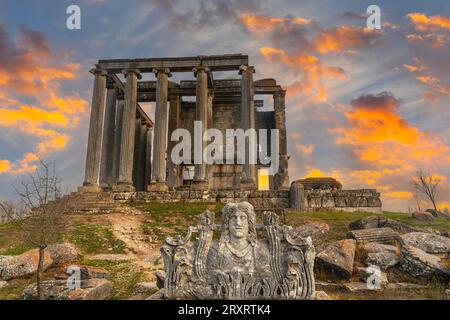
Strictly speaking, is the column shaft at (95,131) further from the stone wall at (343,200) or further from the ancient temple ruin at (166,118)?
the stone wall at (343,200)

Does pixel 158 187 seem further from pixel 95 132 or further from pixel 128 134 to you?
pixel 95 132

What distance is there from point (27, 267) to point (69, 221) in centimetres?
734

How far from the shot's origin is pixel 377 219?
14.8 meters

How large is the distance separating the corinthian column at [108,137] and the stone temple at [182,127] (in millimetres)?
78

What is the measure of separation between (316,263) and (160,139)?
57.3ft

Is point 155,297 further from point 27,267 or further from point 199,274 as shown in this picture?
point 27,267

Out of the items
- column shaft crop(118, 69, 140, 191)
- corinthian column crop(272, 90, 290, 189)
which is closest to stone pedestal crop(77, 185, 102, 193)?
column shaft crop(118, 69, 140, 191)

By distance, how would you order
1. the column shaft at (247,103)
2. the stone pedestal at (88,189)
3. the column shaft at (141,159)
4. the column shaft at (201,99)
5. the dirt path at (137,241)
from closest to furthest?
the dirt path at (137,241) < the stone pedestal at (88,189) < the column shaft at (247,103) < the column shaft at (201,99) < the column shaft at (141,159)

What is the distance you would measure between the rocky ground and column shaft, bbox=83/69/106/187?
8761 mm

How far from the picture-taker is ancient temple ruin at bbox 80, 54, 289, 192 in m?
25.2

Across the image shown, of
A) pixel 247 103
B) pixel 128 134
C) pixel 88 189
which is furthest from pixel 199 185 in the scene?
pixel 88 189

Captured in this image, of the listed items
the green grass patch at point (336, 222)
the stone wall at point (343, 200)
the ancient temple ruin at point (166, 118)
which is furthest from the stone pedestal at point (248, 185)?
the green grass patch at point (336, 222)

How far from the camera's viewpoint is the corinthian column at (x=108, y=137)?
28.6m

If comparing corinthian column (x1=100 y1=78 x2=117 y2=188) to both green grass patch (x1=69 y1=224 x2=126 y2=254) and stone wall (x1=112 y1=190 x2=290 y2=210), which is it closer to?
stone wall (x1=112 y1=190 x2=290 y2=210)
